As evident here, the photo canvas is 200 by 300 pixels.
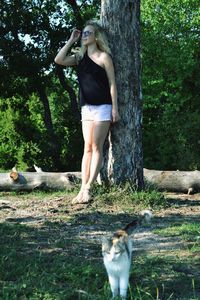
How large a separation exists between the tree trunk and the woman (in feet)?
1.00

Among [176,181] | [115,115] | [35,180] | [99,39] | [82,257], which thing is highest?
[99,39]

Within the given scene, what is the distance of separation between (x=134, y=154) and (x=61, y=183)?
184cm

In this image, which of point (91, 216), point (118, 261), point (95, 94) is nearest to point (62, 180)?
point (95, 94)

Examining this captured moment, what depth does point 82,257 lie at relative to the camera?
185 inches

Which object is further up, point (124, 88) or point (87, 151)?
point (124, 88)

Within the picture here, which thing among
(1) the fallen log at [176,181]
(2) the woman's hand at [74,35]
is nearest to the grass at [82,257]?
(1) the fallen log at [176,181]

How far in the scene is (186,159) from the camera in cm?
1253

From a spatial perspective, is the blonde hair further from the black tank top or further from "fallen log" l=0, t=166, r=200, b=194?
"fallen log" l=0, t=166, r=200, b=194

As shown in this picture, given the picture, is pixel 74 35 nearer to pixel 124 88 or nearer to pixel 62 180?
pixel 124 88

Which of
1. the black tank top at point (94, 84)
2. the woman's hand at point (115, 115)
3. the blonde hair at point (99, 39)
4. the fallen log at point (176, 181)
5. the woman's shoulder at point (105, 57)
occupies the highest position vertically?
the blonde hair at point (99, 39)

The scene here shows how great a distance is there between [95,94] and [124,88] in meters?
0.60

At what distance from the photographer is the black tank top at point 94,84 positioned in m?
7.04

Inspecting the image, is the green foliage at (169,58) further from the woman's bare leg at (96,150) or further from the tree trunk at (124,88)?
the woman's bare leg at (96,150)

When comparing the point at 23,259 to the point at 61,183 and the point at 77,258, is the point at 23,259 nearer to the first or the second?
the point at 77,258
